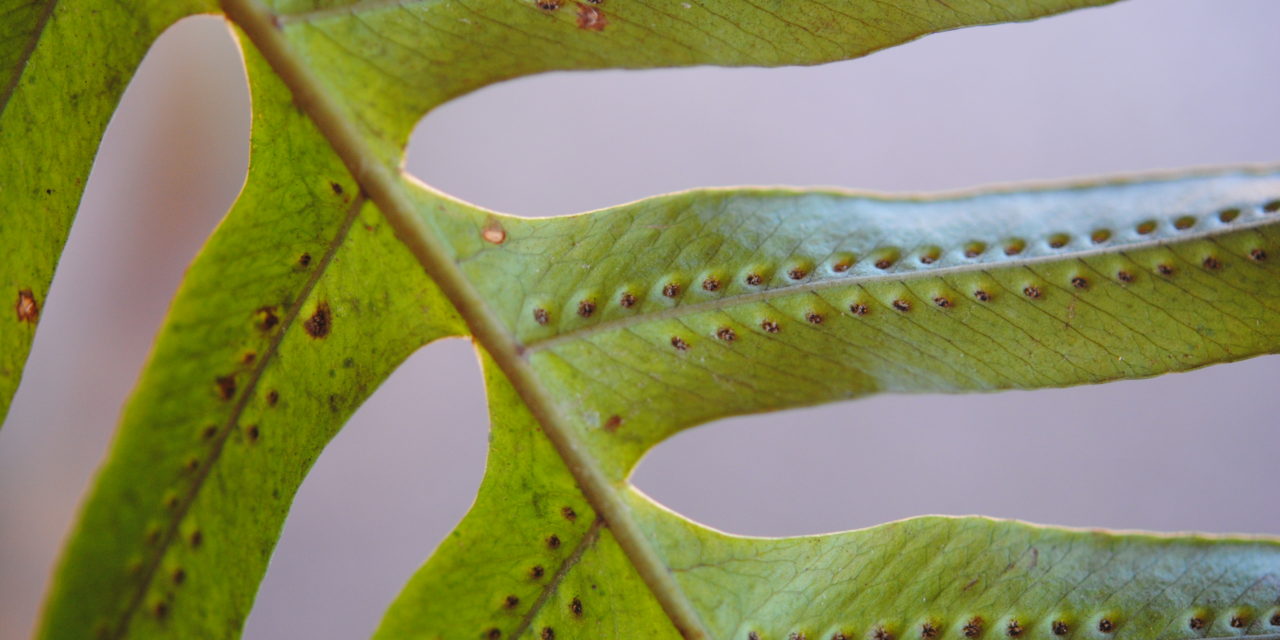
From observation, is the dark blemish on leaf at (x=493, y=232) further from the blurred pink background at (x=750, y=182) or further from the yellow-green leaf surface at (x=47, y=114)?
the blurred pink background at (x=750, y=182)

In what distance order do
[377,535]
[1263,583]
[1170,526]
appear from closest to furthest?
[1263,583]
[1170,526]
[377,535]

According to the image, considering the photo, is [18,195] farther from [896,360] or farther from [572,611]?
[896,360]

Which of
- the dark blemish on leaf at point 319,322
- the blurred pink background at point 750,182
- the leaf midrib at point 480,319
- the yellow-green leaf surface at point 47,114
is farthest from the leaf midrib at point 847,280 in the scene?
the blurred pink background at point 750,182

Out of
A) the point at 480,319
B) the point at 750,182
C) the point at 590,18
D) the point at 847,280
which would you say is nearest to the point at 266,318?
the point at 480,319

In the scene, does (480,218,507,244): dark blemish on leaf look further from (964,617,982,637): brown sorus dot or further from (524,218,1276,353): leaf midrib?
(964,617,982,637): brown sorus dot

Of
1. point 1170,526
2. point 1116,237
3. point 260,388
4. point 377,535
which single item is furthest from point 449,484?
point 1116,237
